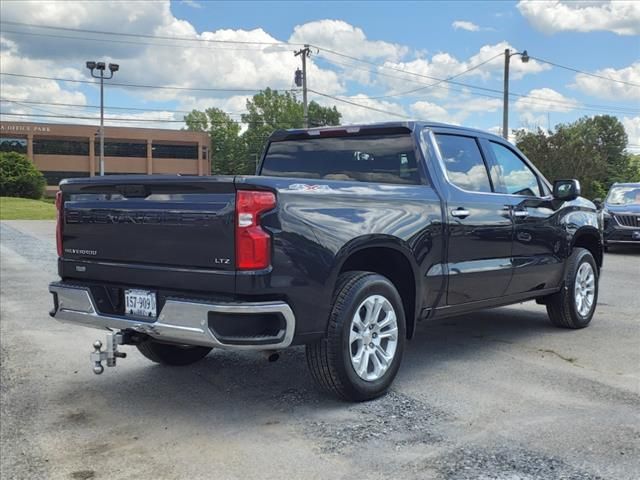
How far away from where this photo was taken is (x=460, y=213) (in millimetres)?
5359

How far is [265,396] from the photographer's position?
483 centimetres

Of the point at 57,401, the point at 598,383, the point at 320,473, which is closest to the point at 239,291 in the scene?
the point at 320,473

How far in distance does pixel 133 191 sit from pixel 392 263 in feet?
6.25

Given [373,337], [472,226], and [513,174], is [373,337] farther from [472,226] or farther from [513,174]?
[513,174]

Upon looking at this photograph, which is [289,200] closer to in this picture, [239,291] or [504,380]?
[239,291]

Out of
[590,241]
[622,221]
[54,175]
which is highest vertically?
[54,175]

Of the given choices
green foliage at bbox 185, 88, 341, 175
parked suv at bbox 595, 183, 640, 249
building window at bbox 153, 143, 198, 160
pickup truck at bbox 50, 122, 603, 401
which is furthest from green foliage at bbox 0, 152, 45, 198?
pickup truck at bbox 50, 122, 603, 401

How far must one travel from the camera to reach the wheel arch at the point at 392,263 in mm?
4582

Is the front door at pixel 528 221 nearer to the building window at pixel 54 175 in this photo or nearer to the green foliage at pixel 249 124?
the building window at pixel 54 175

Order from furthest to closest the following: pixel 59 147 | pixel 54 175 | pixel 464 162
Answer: pixel 54 175
pixel 59 147
pixel 464 162

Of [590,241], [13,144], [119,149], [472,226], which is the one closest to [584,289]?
[590,241]

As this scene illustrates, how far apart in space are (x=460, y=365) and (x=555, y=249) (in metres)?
1.77

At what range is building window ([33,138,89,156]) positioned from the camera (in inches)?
3004

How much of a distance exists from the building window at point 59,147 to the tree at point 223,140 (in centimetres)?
2309
